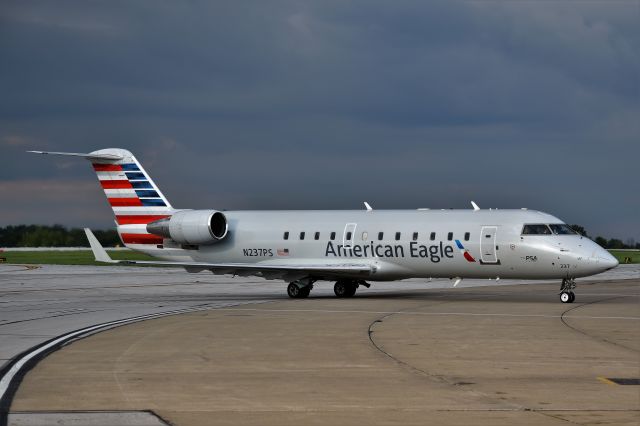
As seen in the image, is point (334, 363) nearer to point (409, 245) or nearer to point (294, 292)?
point (409, 245)

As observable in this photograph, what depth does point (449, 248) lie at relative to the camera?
105ft

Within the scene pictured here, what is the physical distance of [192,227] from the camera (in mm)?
36312

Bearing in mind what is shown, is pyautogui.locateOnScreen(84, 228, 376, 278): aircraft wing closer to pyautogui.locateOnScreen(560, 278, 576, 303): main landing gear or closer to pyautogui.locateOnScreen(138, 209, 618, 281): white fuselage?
pyautogui.locateOnScreen(138, 209, 618, 281): white fuselage

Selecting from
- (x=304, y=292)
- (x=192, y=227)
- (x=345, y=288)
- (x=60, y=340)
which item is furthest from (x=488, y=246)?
(x=60, y=340)

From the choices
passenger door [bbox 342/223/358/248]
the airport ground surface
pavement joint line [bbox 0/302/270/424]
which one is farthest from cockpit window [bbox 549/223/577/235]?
pavement joint line [bbox 0/302/270/424]

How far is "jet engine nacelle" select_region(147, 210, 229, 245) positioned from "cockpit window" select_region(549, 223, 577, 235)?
1251 cm

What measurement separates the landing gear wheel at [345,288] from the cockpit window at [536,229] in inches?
277

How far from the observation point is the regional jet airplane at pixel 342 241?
30.8m

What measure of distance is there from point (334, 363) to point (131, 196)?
78.2 feet

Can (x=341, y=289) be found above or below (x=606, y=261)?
below

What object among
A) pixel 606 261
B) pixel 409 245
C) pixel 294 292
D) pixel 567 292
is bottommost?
pixel 294 292

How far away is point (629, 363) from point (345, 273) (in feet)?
60.3

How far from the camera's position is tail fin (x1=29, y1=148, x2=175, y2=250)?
38.0 meters

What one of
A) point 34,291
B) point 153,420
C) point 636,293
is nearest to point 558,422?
point 153,420
